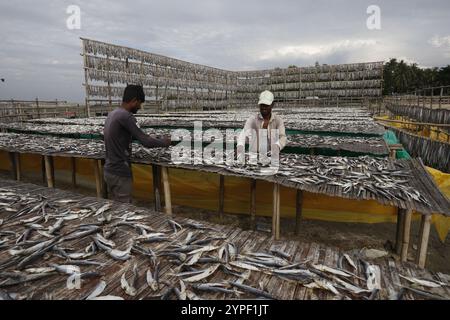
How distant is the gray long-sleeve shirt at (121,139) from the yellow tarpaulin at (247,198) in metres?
2.42

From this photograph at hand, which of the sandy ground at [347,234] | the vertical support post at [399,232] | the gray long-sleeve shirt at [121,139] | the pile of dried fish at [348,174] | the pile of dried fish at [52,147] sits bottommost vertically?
the sandy ground at [347,234]

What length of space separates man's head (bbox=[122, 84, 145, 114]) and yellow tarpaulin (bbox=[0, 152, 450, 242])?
287cm

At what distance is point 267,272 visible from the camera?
7.77 feet

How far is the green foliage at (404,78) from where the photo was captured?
49.0 m

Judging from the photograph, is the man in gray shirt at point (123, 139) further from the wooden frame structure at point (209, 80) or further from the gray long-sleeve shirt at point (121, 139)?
the wooden frame structure at point (209, 80)

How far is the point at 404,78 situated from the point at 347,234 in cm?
5740

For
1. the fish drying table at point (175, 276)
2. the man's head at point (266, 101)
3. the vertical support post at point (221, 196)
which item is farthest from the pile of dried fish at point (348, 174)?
the fish drying table at point (175, 276)

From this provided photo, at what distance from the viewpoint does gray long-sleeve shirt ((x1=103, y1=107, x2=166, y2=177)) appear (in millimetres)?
4746

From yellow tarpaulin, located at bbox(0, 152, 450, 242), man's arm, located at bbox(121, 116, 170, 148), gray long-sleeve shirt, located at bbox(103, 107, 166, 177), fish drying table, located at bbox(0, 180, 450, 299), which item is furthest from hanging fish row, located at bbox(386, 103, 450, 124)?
gray long-sleeve shirt, located at bbox(103, 107, 166, 177)

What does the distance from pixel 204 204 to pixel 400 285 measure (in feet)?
18.1

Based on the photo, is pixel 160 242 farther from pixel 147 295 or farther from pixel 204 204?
pixel 204 204

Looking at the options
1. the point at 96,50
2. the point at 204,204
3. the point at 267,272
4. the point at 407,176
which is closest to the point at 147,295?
the point at 267,272

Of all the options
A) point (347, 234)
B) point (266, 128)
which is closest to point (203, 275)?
point (266, 128)

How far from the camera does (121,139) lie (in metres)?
4.95
